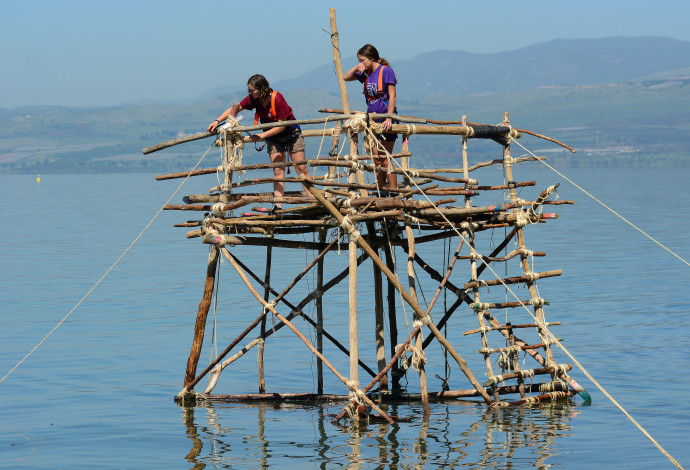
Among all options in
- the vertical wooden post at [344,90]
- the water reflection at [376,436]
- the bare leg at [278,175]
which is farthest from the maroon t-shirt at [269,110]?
the water reflection at [376,436]

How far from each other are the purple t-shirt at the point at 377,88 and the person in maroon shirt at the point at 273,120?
4.36ft

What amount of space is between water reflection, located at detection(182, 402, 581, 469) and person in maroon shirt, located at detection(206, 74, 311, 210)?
3715 millimetres

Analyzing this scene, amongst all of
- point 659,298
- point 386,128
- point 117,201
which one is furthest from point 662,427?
point 117,201

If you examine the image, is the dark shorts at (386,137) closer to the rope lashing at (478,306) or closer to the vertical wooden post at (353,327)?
the vertical wooden post at (353,327)

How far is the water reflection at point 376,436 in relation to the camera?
14133mm

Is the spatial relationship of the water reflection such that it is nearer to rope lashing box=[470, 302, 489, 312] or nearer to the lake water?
the lake water

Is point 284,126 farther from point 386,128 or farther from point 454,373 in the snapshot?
point 454,373

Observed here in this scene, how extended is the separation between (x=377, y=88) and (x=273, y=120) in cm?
178

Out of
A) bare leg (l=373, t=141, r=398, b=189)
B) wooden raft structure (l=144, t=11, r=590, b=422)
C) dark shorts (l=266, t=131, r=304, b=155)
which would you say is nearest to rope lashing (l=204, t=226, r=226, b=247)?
wooden raft structure (l=144, t=11, r=590, b=422)

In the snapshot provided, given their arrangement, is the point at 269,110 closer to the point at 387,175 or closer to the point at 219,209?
the point at 219,209

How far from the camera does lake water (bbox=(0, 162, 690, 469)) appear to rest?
48.1 feet

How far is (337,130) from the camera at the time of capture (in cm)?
1717

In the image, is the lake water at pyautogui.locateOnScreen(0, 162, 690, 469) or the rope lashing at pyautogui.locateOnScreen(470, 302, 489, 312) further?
the rope lashing at pyautogui.locateOnScreen(470, 302, 489, 312)


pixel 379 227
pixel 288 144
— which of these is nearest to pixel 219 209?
pixel 288 144
